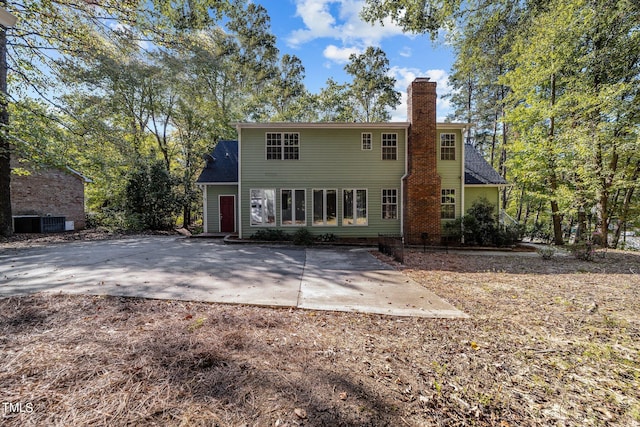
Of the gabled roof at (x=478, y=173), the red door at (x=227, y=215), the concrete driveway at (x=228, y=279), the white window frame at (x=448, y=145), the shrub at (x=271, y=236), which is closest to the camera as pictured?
the concrete driveway at (x=228, y=279)

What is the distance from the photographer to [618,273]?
6.70m

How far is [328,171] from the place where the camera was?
39.3ft

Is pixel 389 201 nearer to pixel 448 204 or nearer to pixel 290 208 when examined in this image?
pixel 448 204

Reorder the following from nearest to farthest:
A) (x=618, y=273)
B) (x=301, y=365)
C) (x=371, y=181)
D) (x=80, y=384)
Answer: (x=80, y=384), (x=301, y=365), (x=618, y=273), (x=371, y=181)

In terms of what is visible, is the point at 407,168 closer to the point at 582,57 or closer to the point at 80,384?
the point at 582,57

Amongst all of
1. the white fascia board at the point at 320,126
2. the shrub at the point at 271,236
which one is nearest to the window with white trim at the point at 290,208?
the shrub at the point at 271,236

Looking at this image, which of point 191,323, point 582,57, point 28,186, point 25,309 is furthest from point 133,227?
point 582,57

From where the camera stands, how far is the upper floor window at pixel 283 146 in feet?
39.1

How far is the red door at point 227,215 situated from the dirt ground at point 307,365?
386 inches

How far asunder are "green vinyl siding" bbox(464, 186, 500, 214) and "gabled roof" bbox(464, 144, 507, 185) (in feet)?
1.10

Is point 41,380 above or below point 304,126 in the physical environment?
below

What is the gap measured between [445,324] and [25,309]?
548 cm

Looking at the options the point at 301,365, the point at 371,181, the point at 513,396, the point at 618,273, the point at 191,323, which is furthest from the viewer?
the point at 371,181

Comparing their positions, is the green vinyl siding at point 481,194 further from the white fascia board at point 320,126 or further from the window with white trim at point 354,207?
the window with white trim at point 354,207
